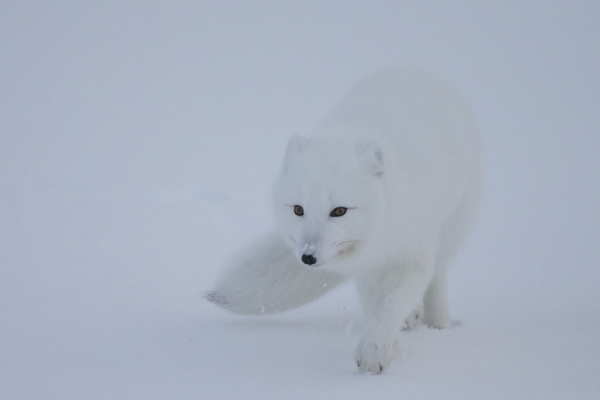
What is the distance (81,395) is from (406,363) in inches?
55.6

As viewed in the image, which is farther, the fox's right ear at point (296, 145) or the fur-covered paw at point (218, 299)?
the fur-covered paw at point (218, 299)

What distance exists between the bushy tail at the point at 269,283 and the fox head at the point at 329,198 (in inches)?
33.1

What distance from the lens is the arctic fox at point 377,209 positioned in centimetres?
279

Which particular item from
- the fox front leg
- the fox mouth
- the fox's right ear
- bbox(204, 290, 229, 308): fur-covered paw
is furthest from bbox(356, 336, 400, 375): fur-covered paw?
bbox(204, 290, 229, 308): fur-covered paw

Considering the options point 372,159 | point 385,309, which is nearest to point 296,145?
point 372,159

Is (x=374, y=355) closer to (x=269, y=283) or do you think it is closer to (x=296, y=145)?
(x=296, y=145)

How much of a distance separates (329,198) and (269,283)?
123 centimetres

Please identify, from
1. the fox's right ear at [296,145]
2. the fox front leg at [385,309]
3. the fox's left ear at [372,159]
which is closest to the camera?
the fox front leg at [385,309]

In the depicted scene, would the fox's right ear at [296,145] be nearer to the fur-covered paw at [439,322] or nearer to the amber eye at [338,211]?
the amber eye at [338,211]

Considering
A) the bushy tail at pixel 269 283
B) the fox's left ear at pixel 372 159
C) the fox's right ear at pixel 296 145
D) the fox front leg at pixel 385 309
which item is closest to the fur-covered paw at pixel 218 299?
the bushy tail at pixel 269 283

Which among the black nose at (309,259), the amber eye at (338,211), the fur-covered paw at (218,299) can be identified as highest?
the amber eye at (338,211)

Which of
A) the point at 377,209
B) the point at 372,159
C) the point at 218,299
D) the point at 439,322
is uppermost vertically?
the point at 372,159

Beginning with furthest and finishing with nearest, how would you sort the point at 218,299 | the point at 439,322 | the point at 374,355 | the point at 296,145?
the point at 439,322, the point at 218,299, the point at 296,145, the point at 374,355

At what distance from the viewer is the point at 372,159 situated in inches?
115
